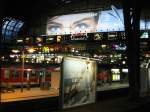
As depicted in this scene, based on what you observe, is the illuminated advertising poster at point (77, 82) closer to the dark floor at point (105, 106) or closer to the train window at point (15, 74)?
the dark floor at point (105, 106)

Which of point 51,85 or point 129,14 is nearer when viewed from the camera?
point 129,14

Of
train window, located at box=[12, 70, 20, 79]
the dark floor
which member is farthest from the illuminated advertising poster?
train window, located at box=[12, 70, 20, 79]

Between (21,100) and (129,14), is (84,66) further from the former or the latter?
(129,14)

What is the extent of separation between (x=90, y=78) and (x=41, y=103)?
330cm

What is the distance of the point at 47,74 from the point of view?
2878 cm

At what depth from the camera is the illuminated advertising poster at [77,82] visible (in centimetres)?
1468

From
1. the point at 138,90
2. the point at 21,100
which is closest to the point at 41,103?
the point at 21,100

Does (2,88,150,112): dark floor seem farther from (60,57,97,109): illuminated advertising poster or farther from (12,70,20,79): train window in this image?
(12,70,20,79): train window

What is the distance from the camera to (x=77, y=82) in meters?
15.9

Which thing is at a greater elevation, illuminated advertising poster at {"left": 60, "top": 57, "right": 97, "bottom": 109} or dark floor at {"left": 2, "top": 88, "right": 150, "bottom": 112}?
illuminated advertising poster at {"left": 60, "top": 57, "right": 97, "bottom": 109}

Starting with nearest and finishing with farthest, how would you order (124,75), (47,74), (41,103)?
1. (41,103)
2. (47,74)
3. (124,75)

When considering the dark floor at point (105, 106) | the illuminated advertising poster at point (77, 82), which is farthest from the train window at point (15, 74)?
the illuminated advertising poster at point (77, 82)

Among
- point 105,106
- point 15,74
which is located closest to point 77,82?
point 105,106

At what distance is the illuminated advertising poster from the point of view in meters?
14.7
